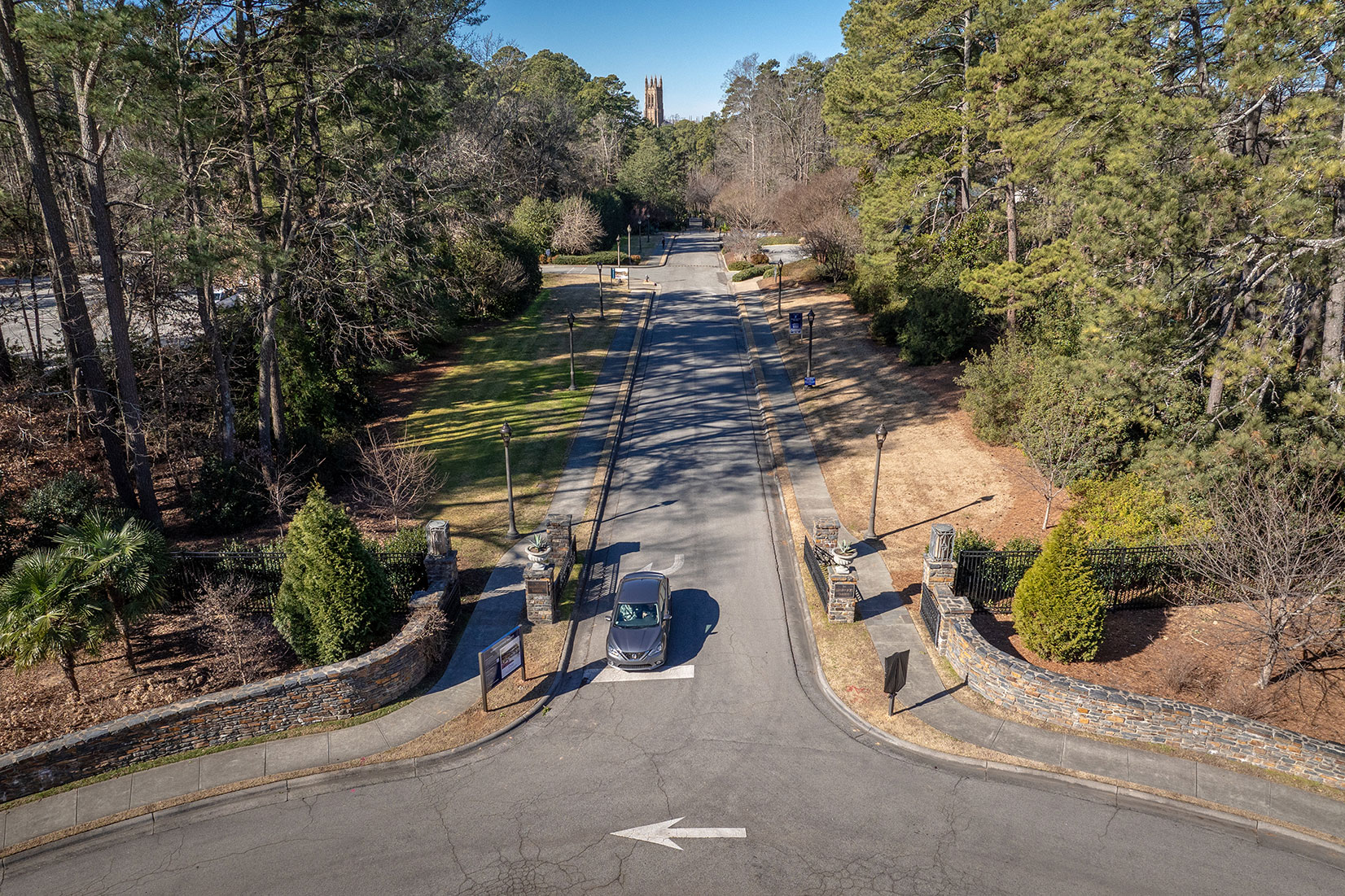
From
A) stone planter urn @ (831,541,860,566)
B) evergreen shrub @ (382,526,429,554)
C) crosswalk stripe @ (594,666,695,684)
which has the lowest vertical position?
crosswalk stripe @ (594,666,695,684)

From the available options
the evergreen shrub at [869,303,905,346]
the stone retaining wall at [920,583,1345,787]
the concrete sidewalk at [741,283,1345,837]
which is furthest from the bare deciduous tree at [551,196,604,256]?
the stone retaining wall at [920,583,1345,787]

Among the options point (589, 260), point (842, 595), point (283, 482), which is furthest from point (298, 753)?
point (589, 260)

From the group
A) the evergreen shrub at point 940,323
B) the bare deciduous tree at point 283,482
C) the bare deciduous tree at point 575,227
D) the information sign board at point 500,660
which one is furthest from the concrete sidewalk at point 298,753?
the bare deciduous tree at point 575,227

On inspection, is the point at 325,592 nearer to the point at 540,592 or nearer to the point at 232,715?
the point at 232,715

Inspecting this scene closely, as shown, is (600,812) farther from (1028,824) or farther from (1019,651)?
(1019,651)

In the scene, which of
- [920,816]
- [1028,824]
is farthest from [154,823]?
[1028,824]

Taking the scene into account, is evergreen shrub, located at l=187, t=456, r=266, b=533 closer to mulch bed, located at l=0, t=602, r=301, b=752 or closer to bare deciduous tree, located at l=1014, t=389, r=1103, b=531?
mulch bed, located at l=0, t=602, r=301, b=752
